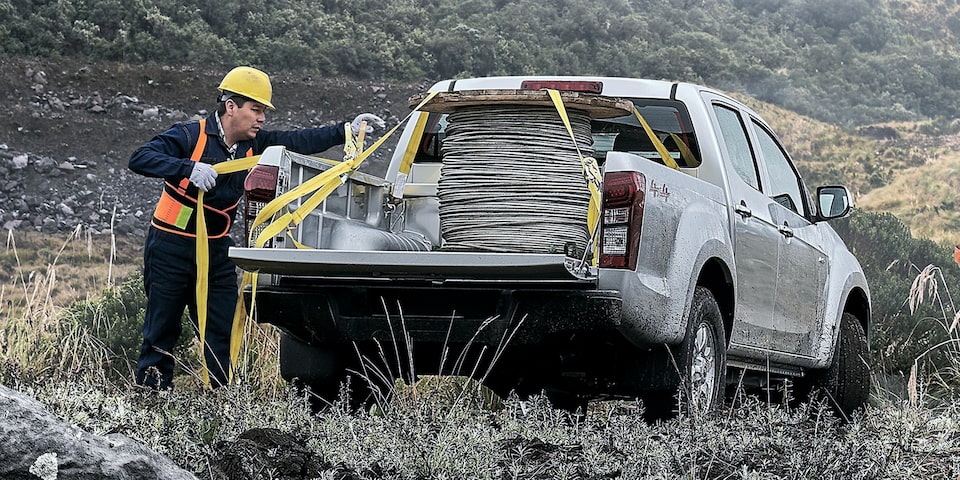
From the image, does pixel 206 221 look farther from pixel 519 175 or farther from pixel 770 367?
pixel 770 367

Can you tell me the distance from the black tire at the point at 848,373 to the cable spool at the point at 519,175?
10.8ft

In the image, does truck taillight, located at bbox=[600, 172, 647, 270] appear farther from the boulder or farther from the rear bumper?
the boulder

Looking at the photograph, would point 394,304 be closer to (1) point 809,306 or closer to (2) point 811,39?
(1) point 809,306

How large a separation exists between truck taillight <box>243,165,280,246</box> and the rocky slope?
3198 centimetres

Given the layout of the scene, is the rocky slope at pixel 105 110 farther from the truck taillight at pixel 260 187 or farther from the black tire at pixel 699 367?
the truck taillight at pixel 260 187

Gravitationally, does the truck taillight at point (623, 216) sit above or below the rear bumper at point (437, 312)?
above

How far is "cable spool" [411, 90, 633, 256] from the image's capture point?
18.0 ft

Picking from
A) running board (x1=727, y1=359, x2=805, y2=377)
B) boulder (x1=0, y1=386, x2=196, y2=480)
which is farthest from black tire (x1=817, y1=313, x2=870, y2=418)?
boulder (x1=0, y1=386, x2=196, y2=480)

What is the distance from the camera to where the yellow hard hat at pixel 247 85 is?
692cm

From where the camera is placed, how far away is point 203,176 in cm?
633

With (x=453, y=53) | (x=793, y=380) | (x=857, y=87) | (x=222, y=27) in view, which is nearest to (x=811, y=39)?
(x=857, y=87)

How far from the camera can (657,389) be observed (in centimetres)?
550

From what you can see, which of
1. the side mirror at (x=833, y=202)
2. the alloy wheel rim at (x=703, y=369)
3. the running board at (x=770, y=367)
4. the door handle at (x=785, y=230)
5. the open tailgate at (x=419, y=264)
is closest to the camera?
the open tailgate at (x=419, y=264)

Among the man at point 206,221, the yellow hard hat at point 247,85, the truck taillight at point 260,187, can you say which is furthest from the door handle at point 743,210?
the yellow hard hat at point 247,85
